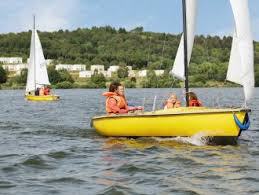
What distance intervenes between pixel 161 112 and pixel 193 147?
1537 mm

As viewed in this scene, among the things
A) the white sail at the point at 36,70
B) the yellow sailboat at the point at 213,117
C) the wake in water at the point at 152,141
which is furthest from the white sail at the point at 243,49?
the white sail at the point at 36,70

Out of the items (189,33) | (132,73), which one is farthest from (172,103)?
(132,73)

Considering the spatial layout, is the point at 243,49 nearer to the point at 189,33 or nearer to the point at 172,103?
the point at 189,33

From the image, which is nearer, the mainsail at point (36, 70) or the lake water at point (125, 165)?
the lake water at point (125, 165)

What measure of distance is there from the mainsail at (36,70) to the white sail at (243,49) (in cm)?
4434

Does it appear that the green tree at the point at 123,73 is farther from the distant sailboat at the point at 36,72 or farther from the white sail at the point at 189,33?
the white sail at the point at 189,33

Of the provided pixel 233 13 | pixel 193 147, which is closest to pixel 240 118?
pixel 193 147

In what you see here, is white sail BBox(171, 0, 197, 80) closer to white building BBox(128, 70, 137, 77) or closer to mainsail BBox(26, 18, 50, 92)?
mainsail BBox(26, 18, 50, 92)

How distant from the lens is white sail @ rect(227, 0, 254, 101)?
658 inches

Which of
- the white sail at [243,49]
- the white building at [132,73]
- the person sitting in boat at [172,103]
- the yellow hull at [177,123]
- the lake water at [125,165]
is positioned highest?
the white building at [132,73]

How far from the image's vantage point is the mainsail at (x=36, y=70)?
5978cm

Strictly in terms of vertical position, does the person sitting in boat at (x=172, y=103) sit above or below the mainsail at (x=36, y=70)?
below

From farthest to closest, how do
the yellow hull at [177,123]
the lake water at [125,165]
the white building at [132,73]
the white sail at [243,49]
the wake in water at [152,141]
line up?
the white building at [132,73], the wake in water at [152,141], the yellow hull at [177,123], the white sail at [243,49], the lake water at [125,165]

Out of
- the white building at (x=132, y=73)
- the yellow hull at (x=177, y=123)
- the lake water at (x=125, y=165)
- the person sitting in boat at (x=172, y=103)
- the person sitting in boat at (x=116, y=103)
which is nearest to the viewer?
the lake water at (x=125, y=165)
